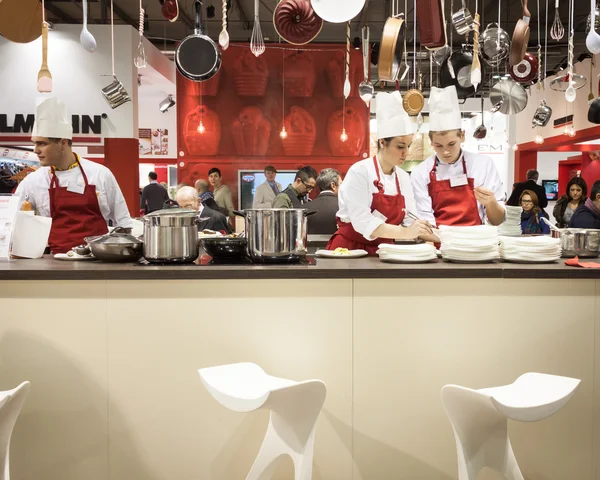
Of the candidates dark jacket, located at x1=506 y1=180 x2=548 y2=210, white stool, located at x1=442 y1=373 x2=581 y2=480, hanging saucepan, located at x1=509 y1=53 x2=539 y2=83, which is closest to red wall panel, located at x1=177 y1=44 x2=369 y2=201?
dark jacket, located at x1=506 y1=180 x2=548 y2=210

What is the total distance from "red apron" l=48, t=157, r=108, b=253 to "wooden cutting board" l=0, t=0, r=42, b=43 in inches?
43.2

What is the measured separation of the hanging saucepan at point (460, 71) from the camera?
4.30 meters

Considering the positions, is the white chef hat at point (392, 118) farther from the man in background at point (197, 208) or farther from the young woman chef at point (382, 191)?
the man in background at point (197, 208)

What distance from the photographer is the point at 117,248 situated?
8.70ft

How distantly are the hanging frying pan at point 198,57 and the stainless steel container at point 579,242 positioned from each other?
6.30 feet

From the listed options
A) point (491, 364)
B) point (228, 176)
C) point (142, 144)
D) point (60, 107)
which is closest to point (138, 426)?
point (491, 364)

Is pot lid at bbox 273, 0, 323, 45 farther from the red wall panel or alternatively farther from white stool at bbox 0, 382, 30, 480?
the red wall panel

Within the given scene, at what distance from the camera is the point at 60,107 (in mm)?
3729

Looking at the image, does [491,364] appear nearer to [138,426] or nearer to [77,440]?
[138,426]

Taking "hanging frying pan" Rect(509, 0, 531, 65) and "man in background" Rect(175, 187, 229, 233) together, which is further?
"man in background" Rect(175, 187, 229, 233)

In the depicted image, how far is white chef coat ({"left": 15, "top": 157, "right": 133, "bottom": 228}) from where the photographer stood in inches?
151

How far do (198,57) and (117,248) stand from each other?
1.19 m

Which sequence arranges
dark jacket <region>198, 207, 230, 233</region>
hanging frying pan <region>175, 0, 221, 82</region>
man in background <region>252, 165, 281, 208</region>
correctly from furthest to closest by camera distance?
1. man in background <region>252, 165, 281, 208</region>
2. dark jacket <region>198, 207, 230, 233</region>
3. hanging frying pan <region>175, 0, 221, 82</region>

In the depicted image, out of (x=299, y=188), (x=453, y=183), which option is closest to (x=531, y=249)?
(x=453, y=183)
